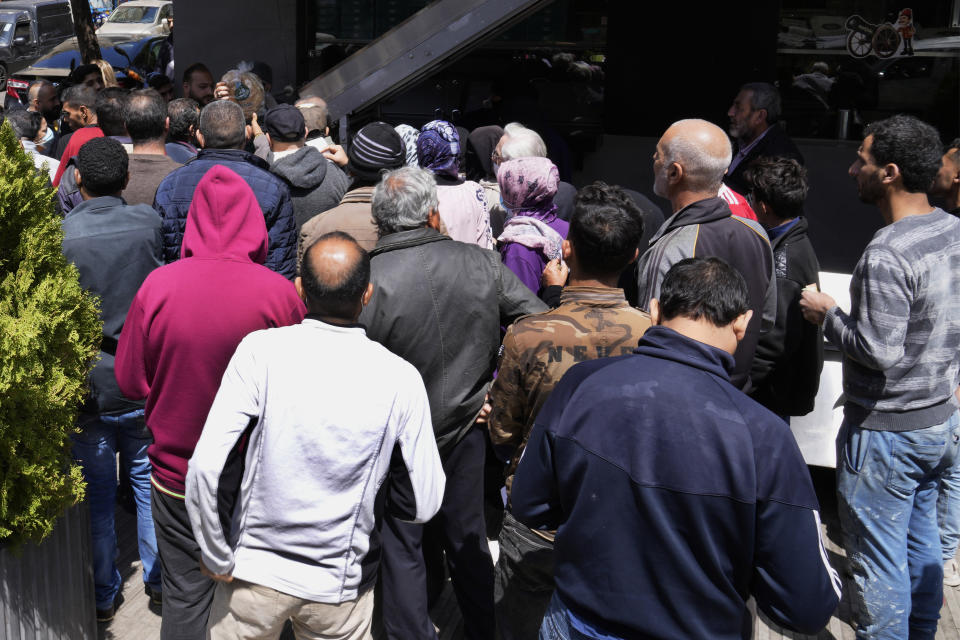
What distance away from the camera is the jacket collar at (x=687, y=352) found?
2109mm

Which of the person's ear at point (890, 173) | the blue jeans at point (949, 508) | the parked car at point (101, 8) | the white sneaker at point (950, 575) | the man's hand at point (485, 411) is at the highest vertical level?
the person's ear at point (890, 173)

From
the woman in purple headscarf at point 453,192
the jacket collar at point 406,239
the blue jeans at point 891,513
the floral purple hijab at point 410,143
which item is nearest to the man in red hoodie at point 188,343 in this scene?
the jacket collar at point 406,239

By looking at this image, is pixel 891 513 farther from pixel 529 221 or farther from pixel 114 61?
pixel 114 61

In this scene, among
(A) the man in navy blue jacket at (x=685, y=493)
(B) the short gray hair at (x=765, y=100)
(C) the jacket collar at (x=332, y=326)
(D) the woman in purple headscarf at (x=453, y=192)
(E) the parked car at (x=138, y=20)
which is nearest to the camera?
(A) the man in navy blue jacket at (x=685, y=493)

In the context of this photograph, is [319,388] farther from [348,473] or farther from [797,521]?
[797,521]

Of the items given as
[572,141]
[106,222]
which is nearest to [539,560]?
[106,222]

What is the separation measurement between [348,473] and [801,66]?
357 inches

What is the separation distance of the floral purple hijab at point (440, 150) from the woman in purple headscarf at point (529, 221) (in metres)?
0.38

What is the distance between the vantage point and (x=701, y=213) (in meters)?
3.42

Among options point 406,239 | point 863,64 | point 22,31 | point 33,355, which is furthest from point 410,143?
point 22,31

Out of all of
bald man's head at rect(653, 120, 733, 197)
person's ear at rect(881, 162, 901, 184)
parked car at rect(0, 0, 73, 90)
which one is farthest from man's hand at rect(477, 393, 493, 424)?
parked car at rect(0, 0, 73, 90)

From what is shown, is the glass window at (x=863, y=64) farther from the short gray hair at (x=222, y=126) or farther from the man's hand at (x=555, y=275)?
the man's hand at (x=555, y=275)

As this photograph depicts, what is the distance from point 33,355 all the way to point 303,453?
906 millimetres

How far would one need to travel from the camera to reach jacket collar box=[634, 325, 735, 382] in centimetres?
211
